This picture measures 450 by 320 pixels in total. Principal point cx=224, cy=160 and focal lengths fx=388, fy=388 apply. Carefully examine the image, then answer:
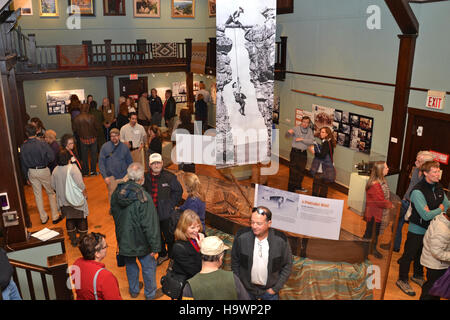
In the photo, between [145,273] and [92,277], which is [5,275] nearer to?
[92,277]

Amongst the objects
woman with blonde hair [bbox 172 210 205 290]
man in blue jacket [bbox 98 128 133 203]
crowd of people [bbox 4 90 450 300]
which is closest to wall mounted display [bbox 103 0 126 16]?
crowd of people [bbox 4 90 450 300]

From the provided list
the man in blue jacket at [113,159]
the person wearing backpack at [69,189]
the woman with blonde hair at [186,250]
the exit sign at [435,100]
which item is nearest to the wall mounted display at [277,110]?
the exit sign at [435,100]

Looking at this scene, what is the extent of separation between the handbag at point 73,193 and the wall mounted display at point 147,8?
11.6m

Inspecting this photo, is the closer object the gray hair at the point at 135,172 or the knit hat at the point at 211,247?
the knit hat at the point at 211,247

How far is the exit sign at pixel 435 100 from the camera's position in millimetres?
6797

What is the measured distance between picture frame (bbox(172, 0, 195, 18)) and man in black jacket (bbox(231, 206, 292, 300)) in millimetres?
14851

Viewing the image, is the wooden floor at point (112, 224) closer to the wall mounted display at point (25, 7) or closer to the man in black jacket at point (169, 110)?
the man in black jacket at point (169, 110)

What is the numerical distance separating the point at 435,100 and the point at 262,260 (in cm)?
515

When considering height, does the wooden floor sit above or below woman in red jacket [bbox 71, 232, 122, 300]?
below

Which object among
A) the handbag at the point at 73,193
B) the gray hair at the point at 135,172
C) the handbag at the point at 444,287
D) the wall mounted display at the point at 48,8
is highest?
the wall mounted display at the point at 48,8

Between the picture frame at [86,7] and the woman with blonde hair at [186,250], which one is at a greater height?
the picture frame at [86,7]

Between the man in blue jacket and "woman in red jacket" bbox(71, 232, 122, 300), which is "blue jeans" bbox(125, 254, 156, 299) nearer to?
"woman in red jacket" bbox(71, 232, 122, 300)

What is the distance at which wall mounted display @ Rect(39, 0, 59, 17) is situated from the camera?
1413 cm
